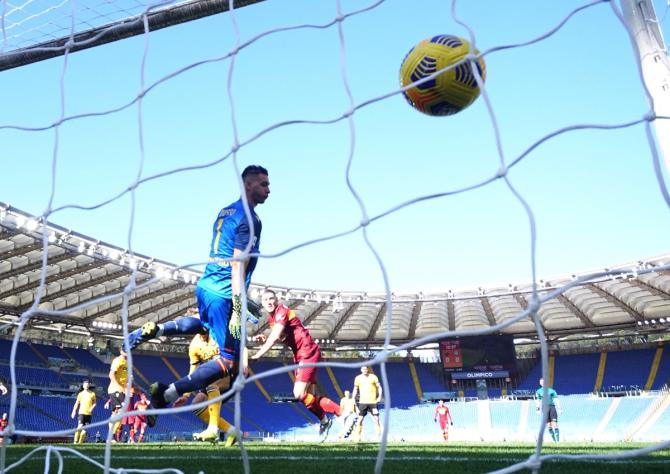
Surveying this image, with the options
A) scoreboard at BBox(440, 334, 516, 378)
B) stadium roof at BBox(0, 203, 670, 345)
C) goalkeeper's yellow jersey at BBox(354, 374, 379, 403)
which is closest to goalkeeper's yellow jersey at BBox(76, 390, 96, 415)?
goalkeeper's yellow jersey at BBox(354, 374, 379, 403)

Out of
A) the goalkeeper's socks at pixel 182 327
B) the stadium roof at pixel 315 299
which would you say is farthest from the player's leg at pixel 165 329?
the stadium roof at pixel 315 299

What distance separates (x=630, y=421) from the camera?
26.3 meters

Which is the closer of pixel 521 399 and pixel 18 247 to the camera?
pixel 18 247

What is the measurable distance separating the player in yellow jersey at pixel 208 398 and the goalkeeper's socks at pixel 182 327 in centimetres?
19

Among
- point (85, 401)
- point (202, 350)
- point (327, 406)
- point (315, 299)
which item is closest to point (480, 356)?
point (315, 299)

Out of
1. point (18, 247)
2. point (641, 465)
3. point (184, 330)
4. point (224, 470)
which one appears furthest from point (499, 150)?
point (18, 247)

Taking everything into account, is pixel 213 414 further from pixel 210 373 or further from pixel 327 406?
pixel 210 373

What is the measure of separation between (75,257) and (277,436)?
1327cm

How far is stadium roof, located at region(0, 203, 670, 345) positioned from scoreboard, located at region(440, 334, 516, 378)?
0.92 meters

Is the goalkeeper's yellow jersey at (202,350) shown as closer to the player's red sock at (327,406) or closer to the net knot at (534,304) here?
the player's red sock at (327,406)

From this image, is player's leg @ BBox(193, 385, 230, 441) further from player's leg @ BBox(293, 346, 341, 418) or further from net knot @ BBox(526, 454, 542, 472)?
net knot @ BBox(526, 454, 542, 472)

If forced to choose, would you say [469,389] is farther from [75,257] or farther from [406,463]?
[406,463]

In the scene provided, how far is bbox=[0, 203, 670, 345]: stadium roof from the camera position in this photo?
20453 mm

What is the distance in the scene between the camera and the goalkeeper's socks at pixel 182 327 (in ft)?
15.1
